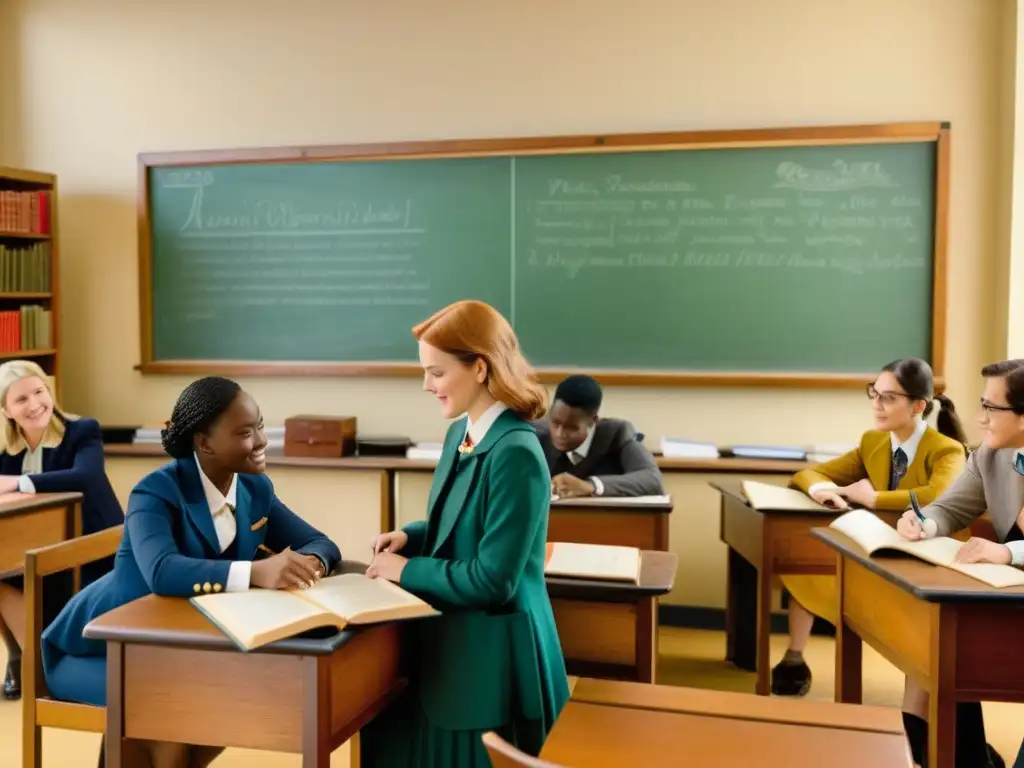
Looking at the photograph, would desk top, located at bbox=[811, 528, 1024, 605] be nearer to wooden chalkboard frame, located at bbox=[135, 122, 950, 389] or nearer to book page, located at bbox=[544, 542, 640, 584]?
book page, located at bbox=[544, 542, 640, 584]

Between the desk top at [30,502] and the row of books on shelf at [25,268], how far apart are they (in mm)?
1805

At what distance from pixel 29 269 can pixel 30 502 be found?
2164mm

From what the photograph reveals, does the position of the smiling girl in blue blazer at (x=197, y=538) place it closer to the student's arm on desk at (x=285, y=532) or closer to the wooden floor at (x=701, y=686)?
the student's arm on desk at (x=285, y=532)

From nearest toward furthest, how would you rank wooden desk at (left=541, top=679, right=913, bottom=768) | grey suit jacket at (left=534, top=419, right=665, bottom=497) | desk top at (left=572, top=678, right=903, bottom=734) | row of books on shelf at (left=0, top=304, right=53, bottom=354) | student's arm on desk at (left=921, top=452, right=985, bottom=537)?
wooden desk at (left=541, top=679, right=913, bottom=768), desk top at (left=572, top=678, right=903, bottom=734), student's arm on desk at (left=921, top=452, right=985, bottom=537), grey suit jacket at (left=534, top=419, right=665, bottom=497), row of books on shelf at (left=0, top=304, right=53, bottom=354)

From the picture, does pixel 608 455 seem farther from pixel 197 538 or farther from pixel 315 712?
pixel 315 712

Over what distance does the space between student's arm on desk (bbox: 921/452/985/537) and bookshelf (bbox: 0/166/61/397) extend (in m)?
4.15

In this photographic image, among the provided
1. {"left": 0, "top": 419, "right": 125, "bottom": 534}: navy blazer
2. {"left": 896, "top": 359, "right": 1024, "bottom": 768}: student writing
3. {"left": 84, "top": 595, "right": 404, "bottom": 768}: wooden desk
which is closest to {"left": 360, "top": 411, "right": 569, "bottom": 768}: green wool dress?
{"left": 84, "top": 595, "right": 404, "bottom": 768}: wooden desk

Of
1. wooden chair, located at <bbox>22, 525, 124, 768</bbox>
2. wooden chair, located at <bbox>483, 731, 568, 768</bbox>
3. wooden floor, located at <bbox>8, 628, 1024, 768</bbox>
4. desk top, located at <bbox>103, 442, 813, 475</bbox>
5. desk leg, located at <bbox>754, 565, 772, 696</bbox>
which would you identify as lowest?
wooden floor, located at <bbox>8, 628, 1024, 768</bbox>

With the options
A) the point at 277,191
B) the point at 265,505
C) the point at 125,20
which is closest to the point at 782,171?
the point at 277,191

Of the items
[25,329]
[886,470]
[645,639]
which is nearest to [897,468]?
[886,470]

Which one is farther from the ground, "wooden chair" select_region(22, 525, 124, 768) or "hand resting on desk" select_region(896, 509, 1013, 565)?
"hand resting on desk" select_region(896, 509, 1013, 565)

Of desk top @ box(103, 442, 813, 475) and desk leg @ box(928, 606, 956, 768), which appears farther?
desk top @ box(103, 442, 813, 475)

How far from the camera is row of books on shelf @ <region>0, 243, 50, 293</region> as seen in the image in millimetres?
4543

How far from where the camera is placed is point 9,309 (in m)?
4.72
